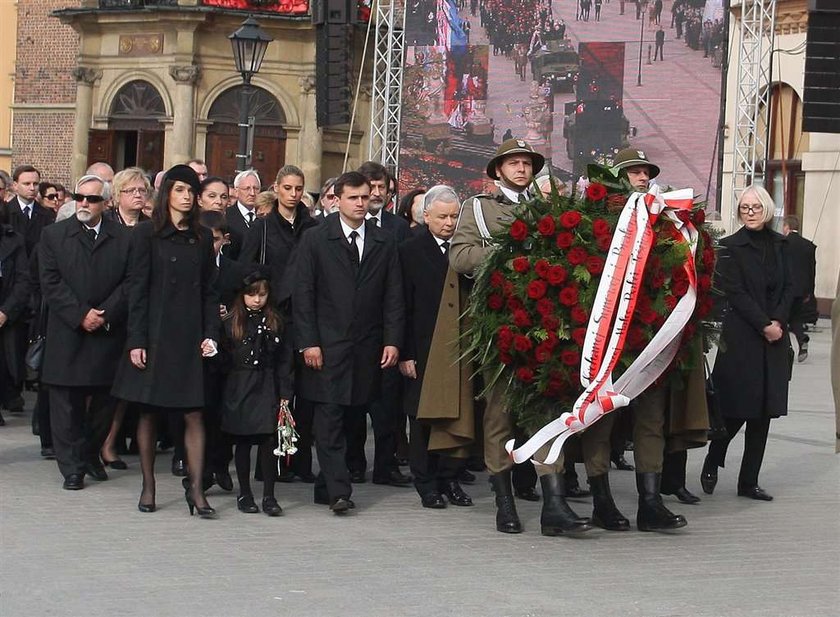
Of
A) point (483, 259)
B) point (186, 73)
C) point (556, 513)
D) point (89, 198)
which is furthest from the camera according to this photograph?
point (186, 73)

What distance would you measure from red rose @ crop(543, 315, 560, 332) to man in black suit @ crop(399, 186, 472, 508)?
5.05 feet

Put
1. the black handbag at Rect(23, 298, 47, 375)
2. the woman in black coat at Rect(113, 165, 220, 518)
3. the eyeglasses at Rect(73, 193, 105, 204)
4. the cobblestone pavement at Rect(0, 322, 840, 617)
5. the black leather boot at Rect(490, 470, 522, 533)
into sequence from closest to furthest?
the cobblestone pavement at Rect(0, 322, 840, 617)
the black leather boot at Rect(490, 470, 522, 533)
the woman in black coat at Rect(113, 165, 220, 518)
the eyeglasses at Rect(73, 193, 105, 204)
the black handbag at Rect(23, 298, 47, 375)

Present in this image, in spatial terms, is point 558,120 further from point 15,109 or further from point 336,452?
point 336,452

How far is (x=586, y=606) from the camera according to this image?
7.41 m

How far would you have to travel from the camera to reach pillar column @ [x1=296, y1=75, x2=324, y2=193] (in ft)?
118

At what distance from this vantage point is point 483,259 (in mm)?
9359

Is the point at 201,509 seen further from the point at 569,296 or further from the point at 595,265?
the point at 595,265

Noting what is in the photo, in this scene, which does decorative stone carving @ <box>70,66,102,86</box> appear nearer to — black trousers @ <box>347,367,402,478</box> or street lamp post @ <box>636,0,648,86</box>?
street lamp post @ <box>636,0,648,86</box>

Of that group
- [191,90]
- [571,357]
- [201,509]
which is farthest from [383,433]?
[191,90]

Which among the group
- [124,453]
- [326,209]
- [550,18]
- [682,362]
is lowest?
[124,453]

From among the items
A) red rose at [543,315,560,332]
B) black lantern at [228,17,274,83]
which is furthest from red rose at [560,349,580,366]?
black lantern at [228,17,274,83]

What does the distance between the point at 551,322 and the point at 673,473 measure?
7.33 feet

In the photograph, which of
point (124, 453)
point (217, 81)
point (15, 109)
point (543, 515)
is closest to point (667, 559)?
point (543, 515)

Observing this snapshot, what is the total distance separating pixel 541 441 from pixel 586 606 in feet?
5.86
